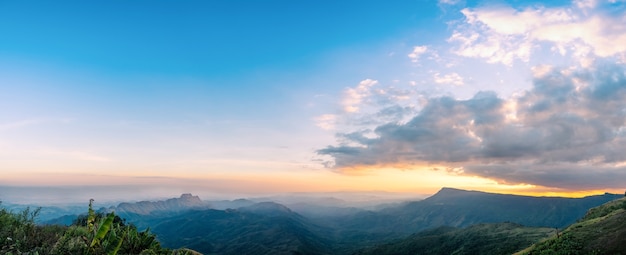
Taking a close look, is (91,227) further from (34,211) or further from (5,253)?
(34,211)

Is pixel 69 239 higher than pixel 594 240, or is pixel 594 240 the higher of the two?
pixel 69 239

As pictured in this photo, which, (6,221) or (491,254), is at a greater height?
(6,221)

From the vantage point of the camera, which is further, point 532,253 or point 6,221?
point 532,253

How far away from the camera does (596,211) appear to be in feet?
357

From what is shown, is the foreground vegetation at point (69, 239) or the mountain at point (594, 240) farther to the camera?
the mountain at point (594, 240)

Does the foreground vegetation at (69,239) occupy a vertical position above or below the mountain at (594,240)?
above

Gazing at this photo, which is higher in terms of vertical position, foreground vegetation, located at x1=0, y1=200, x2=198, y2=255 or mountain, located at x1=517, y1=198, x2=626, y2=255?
foreground vegetation, located at x1=0, y1=200, x2=198, y2=255

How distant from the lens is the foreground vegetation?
46.0 feet

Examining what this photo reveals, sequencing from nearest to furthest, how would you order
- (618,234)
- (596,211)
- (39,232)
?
(39,232) → (618,234) → (596,211)

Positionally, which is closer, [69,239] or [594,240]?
[69,239]

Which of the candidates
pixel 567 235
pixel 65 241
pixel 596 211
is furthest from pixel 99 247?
pixel 596 211

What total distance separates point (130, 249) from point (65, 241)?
9.82 feet

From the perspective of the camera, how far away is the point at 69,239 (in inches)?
624

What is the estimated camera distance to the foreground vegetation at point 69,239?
14031mm
